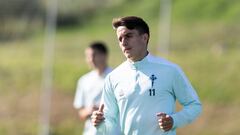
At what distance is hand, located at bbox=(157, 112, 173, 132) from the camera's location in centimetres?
568

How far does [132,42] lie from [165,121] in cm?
67

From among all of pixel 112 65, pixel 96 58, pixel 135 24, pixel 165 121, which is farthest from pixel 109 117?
pixel 112 65

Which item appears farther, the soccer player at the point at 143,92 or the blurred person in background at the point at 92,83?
the blurred person in background at the point at 92,83

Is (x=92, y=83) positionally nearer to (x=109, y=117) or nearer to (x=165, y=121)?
(x=109, y=117)

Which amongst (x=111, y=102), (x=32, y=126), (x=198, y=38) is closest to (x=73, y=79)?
(x=32, y=126)

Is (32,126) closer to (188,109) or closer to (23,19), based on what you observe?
(23,19)

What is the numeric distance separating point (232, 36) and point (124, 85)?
11951 millimetres

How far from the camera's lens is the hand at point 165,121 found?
568 centimetres

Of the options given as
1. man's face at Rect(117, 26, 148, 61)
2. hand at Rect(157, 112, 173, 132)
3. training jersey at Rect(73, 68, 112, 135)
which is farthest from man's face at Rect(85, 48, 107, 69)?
hand at Rect(157, 112, 173, 132)

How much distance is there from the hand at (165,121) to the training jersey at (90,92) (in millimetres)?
3896

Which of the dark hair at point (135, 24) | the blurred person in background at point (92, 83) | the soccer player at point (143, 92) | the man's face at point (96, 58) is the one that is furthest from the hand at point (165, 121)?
the man's face at point (96, 58)

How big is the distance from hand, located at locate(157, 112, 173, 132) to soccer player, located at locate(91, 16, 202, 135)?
0.03 meters

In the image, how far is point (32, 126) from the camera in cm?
1695

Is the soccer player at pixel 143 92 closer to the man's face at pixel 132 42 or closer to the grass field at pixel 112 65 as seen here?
the man's face at pixel 132 42
